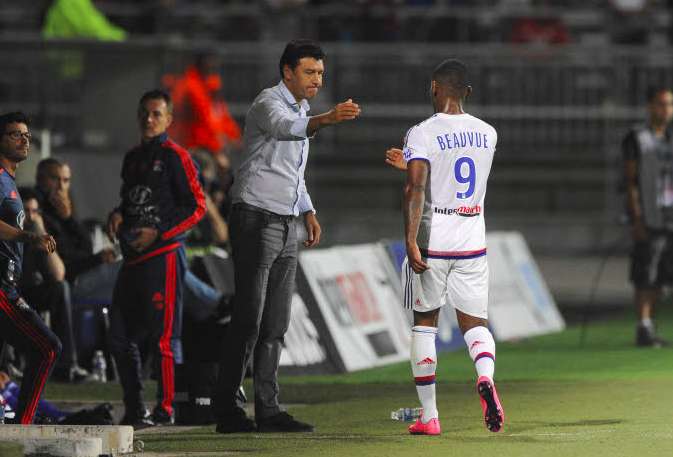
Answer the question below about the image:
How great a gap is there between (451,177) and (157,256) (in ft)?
7.36

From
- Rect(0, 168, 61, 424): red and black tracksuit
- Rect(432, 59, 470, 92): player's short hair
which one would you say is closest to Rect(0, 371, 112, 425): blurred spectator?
Rect(0, 168, 61, 424): red and black tracksuit

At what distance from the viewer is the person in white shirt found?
9445mm

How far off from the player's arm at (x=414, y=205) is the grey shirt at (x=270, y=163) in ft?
Result: 2.62

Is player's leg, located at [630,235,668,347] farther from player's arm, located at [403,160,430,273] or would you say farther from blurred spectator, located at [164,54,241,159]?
player's arm, located at [403,160,430,273]

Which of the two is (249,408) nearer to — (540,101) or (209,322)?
(209,322)

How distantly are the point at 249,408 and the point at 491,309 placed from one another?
18.1ft

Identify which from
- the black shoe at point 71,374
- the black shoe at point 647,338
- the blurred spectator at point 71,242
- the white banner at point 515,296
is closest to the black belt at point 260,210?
the blurred spectator at point 71,242

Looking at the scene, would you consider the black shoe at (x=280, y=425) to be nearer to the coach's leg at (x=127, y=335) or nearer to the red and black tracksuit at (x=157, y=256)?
the red and black tracksuit at (x=157, y=256)

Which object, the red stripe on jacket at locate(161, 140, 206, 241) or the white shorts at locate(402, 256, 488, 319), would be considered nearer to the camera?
the white shorts at locate(402, 256, 488, 319)

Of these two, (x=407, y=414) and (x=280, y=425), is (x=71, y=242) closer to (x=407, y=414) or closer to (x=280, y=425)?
(x=280, y=425)

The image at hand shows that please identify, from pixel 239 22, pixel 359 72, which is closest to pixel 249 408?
pixel 359 72

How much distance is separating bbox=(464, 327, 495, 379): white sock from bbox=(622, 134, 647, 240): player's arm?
20.2ft

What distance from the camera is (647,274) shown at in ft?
52.0

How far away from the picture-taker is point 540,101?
85.9 feet
